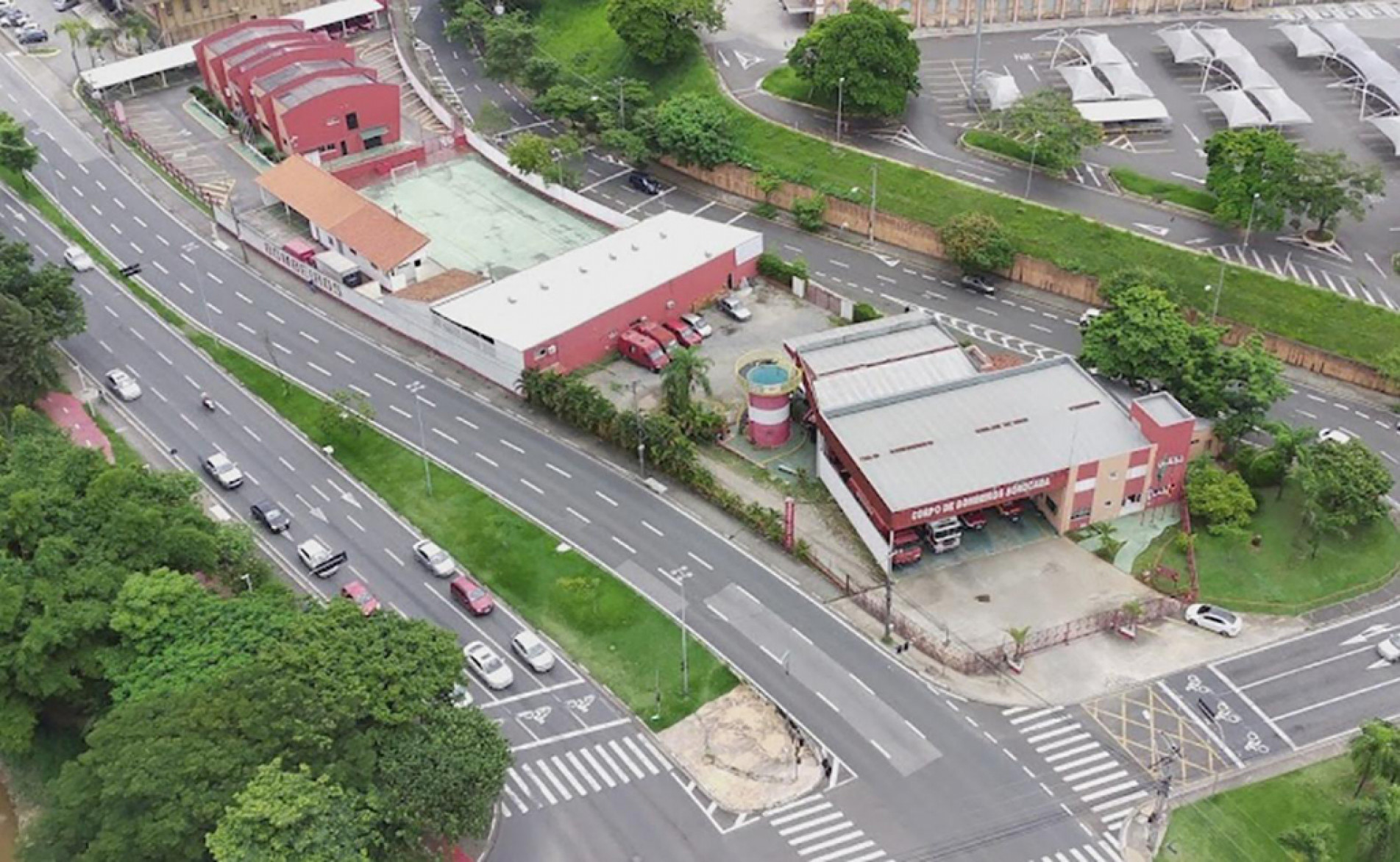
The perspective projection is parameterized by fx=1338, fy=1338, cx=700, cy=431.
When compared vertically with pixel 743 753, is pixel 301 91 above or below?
above

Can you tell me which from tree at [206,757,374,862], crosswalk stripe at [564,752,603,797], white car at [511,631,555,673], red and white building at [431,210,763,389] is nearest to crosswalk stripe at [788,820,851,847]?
crosswalk stripe at [564,752,603,797]

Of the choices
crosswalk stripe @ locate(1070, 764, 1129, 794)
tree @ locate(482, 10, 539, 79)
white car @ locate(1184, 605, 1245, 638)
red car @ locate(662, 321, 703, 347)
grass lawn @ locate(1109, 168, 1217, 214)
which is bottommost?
crosswalk stripe @ locate(1070, 764, 1129, 794)

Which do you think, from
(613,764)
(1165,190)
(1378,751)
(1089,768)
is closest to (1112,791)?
(1089,768)

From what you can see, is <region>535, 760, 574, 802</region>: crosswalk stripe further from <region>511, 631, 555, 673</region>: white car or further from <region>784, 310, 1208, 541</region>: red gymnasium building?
<region>784, 310, 1208, 541</region>: red gymnasium building

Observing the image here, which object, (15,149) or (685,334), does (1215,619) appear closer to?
(685,334)

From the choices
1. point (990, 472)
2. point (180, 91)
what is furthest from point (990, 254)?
point (180, 91)

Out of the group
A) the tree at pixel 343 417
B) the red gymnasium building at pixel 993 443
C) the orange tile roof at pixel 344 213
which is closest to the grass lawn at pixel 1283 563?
the red gymnasium building at pixel 993 443

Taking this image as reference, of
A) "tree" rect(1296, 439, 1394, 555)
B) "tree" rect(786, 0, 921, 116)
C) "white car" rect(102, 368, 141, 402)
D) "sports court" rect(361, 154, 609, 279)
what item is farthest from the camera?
"tree" rect(786, 0, 921, 116)
